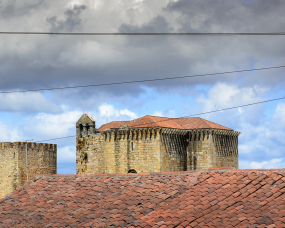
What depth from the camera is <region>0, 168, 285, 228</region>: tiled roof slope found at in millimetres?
14039

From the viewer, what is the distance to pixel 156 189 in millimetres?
17250

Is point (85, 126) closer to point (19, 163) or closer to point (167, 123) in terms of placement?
point (19, 163)

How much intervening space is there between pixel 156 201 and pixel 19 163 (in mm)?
31082

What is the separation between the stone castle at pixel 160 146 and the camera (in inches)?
1633

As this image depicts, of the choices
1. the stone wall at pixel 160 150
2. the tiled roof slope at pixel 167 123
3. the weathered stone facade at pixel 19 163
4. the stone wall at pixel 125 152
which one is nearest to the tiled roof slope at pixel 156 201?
the stone wall at pixel 125 152

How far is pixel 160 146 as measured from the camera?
41219mm

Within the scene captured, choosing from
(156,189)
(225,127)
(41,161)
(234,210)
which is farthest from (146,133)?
(234,210)

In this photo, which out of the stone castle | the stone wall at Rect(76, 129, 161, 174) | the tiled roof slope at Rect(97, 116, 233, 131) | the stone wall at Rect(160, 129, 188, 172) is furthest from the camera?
the tiled roof slope at Rect(97, 116, 233, 131)

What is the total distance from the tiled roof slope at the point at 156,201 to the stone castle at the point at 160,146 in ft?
70.5

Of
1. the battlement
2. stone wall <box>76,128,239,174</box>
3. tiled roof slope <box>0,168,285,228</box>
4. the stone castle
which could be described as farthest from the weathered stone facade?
tiled roof slope <box>0,168,285,228</box>

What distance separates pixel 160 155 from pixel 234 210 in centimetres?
2699

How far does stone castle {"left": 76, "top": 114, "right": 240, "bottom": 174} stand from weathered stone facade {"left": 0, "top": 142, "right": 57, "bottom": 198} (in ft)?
15.8

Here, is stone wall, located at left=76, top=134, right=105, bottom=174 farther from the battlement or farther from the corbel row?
the battlement

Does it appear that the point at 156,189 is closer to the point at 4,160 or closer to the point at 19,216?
the point at 19,216
